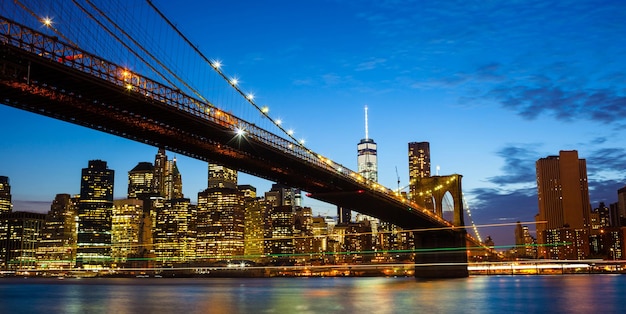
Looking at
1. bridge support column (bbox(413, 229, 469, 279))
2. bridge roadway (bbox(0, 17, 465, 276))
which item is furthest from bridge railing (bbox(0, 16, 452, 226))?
bridge support column (bbox(413, 229, 469, 279))

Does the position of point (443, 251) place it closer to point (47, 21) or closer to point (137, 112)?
point (137, 112)

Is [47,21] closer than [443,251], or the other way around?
[47,21]

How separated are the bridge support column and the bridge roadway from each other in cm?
1984

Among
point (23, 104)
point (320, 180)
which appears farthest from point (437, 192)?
point (23, 104)

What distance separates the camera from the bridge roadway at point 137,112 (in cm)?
2923

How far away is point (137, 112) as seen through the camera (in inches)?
1436

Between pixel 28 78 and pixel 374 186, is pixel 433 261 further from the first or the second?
pixel 28 78

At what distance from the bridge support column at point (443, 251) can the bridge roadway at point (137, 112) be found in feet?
65.1

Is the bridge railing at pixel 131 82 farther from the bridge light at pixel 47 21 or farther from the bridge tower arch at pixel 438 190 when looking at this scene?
the bridge tower arch at pixel 438 190

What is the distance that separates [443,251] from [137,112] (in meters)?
49.2

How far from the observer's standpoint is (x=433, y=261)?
76812 millimetres

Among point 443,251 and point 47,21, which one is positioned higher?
point 47,21

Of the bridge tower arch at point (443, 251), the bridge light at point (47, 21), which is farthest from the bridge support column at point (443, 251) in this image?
the bridge light at point (47, 21)

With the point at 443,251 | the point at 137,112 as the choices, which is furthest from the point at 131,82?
the point at 443,251
